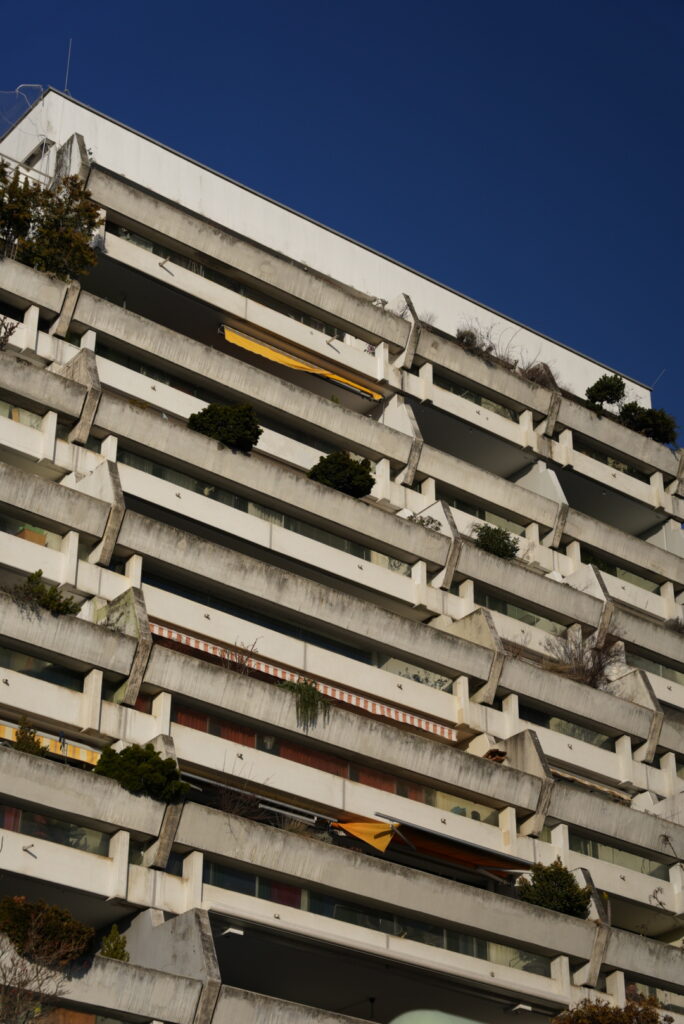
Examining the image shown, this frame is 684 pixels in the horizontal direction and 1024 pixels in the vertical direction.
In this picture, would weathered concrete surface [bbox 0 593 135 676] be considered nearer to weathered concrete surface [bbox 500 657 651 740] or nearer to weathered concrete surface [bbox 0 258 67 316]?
weathered concrete surface [bbox 0 258 67 316]

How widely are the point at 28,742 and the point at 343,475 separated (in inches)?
703

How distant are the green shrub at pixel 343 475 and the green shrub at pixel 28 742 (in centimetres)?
1679

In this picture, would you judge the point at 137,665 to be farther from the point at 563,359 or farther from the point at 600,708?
the point at 563,359

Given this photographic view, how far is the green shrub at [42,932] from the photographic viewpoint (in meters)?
35.3

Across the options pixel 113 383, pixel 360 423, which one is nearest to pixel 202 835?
pixel 113 383

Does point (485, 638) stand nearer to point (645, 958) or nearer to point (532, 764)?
point (532, 764)

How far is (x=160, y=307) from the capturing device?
188ft

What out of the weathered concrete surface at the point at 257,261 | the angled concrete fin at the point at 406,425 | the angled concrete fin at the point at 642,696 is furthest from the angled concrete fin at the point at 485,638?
the weathered concrete surface at the point at 257,261

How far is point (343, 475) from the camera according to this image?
180 ft

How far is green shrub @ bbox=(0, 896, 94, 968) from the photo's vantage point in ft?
116

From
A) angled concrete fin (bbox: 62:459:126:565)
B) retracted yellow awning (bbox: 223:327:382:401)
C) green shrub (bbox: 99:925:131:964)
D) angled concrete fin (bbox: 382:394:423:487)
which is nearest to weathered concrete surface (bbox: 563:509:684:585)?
angled concrete fin (bbox: 382:394:423:487)

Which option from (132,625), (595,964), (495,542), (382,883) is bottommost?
(382,883)

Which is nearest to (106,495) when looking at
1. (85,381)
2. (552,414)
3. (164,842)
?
(85,381)

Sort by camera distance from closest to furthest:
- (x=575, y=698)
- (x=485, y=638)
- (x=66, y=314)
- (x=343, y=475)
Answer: (x=66, y=314) → (x=485, y=638) → (x=343, y=475) → (x=575, y=698)
